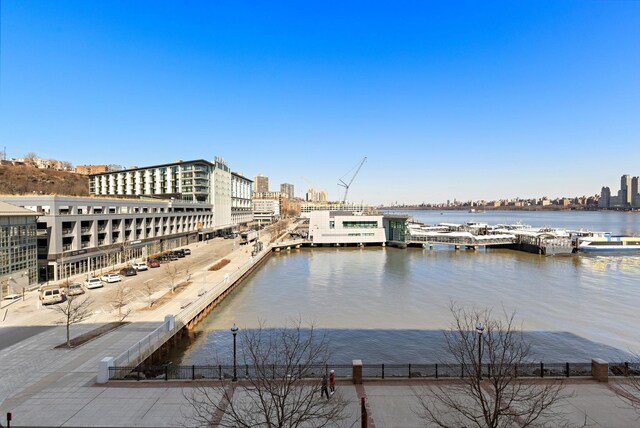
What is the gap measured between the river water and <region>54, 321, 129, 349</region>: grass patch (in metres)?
4.72

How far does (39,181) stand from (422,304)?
17514 centimetres

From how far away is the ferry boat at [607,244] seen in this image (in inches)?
3265

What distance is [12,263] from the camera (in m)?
33.9

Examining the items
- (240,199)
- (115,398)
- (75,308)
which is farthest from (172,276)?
(240,199)

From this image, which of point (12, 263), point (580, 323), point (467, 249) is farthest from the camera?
point (467, 249)

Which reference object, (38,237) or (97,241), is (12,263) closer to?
(38,237)

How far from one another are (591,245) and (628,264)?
1982cm

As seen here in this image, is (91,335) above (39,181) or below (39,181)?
below

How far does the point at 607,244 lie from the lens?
8519 cm

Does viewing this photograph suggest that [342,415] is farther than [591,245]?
No

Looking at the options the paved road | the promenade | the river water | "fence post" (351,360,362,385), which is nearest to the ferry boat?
the river water

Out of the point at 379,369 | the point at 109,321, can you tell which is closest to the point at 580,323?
the point at 379,369

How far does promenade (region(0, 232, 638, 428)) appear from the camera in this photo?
12820mm

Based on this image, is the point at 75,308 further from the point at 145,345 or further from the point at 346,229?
the point at 346,229
